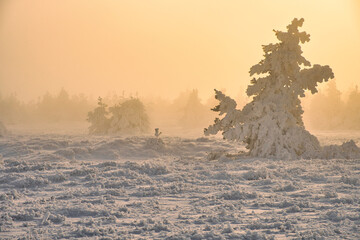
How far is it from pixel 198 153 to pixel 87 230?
1620 cm

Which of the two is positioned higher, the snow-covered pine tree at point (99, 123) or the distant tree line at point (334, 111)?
the distant tree line at point (334, 111)

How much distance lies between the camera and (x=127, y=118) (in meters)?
42.5

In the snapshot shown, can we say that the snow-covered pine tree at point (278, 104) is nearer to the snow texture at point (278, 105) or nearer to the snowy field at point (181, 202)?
the snow texture at point (278, 105)

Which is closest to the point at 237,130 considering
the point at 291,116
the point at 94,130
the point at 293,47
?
the point at 291,116

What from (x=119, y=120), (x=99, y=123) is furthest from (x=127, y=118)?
(x=99, y=123)

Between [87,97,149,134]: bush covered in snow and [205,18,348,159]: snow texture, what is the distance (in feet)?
75.7

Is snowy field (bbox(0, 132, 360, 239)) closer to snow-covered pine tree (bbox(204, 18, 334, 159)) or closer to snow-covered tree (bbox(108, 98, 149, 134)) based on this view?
snow-covered pine tree (bbox(204, 18, 334, 159))

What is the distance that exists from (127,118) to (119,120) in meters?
1.01

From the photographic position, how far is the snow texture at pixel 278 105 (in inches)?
767

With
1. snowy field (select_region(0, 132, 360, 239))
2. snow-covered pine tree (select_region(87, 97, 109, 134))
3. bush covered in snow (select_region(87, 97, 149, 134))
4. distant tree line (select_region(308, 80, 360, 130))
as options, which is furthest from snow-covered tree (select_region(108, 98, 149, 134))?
distant tree line (select_region(308, 80, 360, 130))

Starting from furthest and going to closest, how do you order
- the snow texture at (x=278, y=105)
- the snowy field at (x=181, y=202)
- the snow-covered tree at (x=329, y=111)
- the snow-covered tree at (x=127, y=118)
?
the snow-covered tree at (x=329, y=111)
the snow-covered tree at (x=127, y=118)
the snow texture at (x=278, y=105)
the snowy field at (x=181, y=202)

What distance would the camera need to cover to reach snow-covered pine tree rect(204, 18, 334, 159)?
64.0 feet

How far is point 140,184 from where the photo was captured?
1222 centimetres

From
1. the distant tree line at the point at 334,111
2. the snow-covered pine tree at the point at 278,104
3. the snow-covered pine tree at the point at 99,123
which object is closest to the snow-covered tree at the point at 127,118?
the snow-covered pine tree at the point at 99,123
